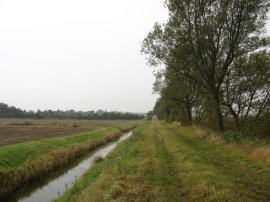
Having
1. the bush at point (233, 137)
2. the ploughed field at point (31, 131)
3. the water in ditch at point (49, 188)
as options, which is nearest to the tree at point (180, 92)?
the ploughed field at point (31, 131)

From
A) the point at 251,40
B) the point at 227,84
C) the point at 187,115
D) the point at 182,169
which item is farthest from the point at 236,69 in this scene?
the point at 187,115

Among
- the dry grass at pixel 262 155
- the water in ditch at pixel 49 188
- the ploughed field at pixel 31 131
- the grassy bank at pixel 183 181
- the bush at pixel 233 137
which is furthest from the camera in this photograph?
the ploughed field at pixel 31 131

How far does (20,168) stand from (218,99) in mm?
20786

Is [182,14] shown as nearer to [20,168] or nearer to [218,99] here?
[218,99]

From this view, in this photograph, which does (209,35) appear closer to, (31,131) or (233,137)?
(233,137)

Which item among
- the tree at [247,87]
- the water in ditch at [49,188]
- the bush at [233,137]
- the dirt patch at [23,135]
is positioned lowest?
the water in ditch at [49,188]

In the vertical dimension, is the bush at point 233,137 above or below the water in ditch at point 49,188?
above

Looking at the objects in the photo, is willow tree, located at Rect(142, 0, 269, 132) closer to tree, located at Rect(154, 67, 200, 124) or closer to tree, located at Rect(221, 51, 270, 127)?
tree, located at Rect(221, 51, 270, 127)

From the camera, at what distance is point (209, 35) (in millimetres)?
27266

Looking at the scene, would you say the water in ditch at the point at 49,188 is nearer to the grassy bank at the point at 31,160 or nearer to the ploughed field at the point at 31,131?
the grassy bank at the point at 31,160

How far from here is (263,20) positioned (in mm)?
26984

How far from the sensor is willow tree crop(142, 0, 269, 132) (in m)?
26.6

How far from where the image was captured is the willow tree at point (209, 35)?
26562mm

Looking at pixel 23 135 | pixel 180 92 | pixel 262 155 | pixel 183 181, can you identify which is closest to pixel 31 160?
pixel 183 181
